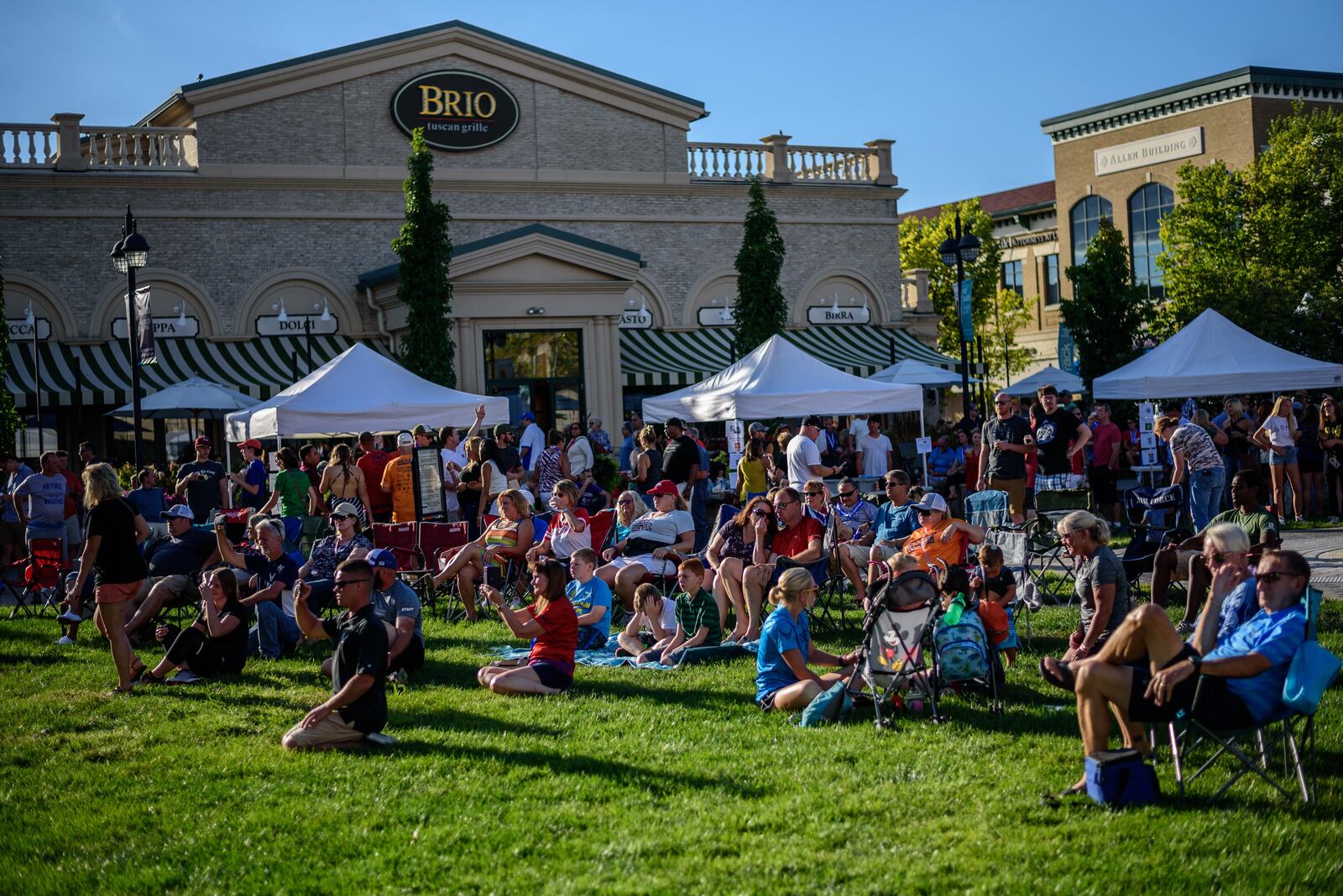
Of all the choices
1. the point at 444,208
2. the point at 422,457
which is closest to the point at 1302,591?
the point at 422,457

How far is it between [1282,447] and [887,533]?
757cm

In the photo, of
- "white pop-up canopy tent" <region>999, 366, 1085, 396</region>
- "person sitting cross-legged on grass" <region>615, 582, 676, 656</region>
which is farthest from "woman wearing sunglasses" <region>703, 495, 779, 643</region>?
"white pop-up canopy tent" <region>999, 366, 1085, 396</region>

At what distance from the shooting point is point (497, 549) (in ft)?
44.3

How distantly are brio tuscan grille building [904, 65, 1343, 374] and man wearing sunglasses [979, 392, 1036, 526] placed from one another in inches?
1183

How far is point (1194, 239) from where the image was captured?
1400 inches

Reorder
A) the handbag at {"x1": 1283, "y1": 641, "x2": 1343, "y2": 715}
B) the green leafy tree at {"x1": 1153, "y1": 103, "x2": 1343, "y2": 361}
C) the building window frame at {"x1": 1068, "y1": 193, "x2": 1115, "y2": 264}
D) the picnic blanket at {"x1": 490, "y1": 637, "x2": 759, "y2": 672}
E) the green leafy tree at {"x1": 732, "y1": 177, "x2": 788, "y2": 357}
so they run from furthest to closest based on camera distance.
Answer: the building window frame at {"x1": 1068, "y1": 193, "x2": 1115, "y2": 264}, the green leafy tree at {"x1": 1153, "y1": 103, "x2": 1343, "y2": 361}, the green leafy tree at {"x1": 732, "y1": 177, "x2": 788, "y2": 357}, the picnic blanket at {"x1": 490, "y1": 637, "x2": 759, "y2": 672}, the handbag at {"x1": 1283, "y1": 641, "x2": 1343, "y2": 715}

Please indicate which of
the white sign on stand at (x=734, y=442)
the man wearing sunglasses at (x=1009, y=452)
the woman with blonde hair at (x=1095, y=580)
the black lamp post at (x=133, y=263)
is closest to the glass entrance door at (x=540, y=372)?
the white sign on stand at (x=734, y=442)

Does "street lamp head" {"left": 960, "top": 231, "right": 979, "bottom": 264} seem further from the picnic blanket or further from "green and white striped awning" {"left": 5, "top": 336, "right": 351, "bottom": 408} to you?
"green and white striped awning" {"left": 5, "top": 336, "right": 351, "bottom": 408}

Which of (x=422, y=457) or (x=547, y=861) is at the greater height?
(x=422, y=457)

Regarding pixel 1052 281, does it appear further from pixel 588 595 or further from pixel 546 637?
pixel 546 637

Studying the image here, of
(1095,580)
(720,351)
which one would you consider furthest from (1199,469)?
(720,351)

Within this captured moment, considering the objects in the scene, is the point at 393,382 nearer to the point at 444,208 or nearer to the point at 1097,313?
the point at 444,208

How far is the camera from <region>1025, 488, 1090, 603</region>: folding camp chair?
41.2 feet

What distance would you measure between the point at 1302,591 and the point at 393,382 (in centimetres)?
1306
